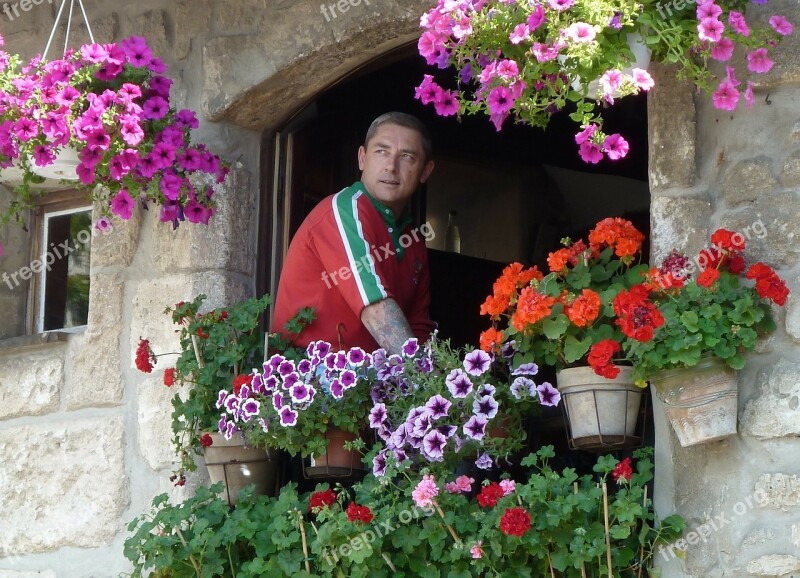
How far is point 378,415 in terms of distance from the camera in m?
3.28

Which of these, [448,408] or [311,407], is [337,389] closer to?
[311,407]

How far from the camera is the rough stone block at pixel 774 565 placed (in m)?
2.78

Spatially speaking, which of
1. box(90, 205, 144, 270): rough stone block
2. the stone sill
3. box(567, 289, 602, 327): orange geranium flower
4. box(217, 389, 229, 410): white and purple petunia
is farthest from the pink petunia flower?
the stone sill

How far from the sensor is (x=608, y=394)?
9.95ft

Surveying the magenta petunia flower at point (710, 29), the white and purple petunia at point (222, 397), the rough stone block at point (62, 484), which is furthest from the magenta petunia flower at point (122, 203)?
the magenta petunia flower at point (710, 29)

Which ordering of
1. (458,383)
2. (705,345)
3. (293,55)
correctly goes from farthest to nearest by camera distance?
(293,55) → (458,383) → (705,345)

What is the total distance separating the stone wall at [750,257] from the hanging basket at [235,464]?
1.14 m

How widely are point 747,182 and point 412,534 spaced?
3.80 feet

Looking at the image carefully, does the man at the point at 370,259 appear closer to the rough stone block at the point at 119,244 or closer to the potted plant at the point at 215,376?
the potted plant at the point at 215,376

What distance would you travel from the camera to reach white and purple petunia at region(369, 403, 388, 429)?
10.7 ft

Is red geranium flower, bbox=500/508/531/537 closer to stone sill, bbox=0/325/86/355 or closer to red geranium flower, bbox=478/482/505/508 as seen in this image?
red geranium flower, bbox=478/482/505/508

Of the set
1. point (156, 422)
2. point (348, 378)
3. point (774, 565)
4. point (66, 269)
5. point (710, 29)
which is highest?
point (710, 29)

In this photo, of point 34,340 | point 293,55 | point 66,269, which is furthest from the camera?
point 66,269

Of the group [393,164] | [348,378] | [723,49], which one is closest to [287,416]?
[348,378]
